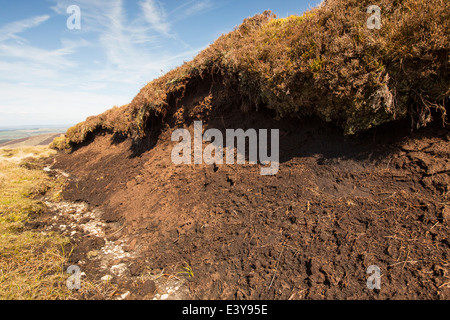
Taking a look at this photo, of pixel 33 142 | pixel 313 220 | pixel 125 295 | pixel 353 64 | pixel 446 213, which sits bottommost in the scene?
Answer: pixel 125 295

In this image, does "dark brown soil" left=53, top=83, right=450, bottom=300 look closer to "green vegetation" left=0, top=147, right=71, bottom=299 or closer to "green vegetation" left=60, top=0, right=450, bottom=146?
"green vegetation" left=60, top=0, right=450, bottom=146

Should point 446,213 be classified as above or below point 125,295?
above

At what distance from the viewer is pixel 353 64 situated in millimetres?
3643

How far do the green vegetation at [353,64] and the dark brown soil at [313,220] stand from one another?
0.46m

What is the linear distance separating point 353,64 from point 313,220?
2.81m

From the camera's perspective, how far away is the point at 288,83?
450cm

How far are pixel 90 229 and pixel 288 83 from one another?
623 centimetres

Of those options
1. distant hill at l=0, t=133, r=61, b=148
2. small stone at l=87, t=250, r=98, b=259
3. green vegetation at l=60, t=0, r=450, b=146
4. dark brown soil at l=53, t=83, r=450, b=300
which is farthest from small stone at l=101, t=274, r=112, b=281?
distant hill at l=0, t=133, r=61, b=148

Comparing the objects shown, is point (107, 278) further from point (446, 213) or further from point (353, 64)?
point (353, 64)

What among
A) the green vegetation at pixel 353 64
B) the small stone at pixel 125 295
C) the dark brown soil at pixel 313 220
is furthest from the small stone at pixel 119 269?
the green vegetation at pixel 353 64

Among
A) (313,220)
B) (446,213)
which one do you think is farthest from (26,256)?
(446,213)

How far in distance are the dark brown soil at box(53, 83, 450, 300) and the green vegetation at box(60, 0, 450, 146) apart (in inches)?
17.9
